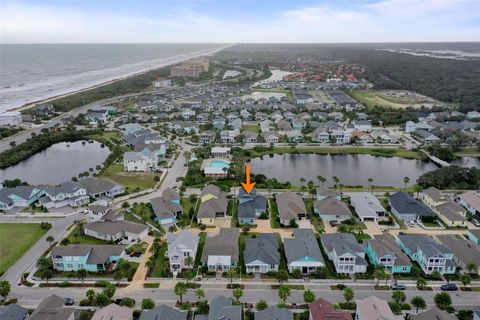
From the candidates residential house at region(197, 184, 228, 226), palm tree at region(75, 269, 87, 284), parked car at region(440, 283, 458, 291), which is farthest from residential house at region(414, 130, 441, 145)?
palm tree at region(75, 269, 87, 284)

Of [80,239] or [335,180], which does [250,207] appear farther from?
[80,239]

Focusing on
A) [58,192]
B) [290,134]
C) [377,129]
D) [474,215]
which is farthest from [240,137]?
[474,215]

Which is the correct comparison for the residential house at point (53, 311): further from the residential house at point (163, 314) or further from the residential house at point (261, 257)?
the residential house at point (261, 257)

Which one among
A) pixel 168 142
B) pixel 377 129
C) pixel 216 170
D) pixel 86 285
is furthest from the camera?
pixel 377 129

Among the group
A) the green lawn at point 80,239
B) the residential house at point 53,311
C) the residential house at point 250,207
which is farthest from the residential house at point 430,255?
the green lawn at point 80,239

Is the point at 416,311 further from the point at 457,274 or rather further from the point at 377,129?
the point at 377,129
